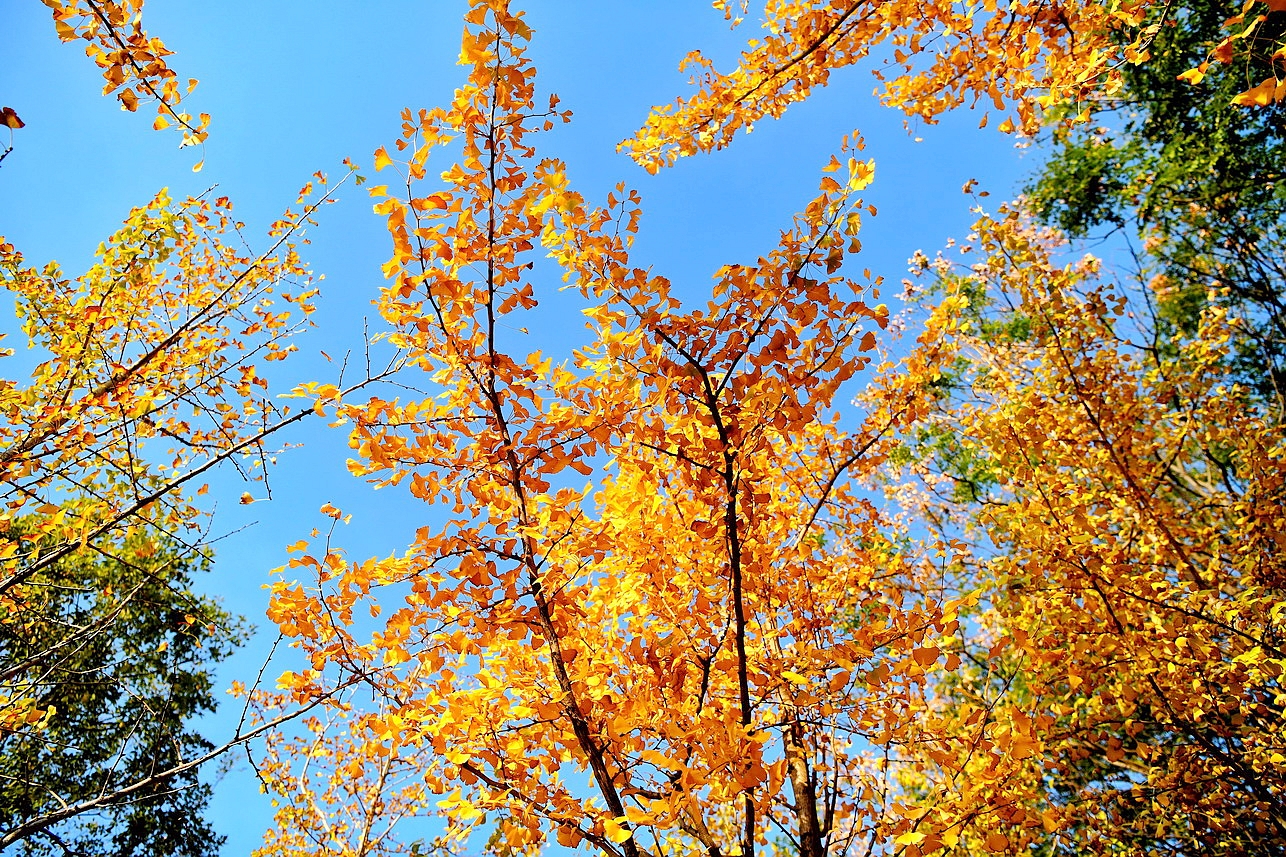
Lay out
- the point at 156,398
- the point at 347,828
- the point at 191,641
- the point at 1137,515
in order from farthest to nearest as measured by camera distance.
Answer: the point at 191,641 < the point at 347,828 < the point at 1137,515 < the point at 156,398

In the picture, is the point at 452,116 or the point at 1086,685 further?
the point at 1086,685

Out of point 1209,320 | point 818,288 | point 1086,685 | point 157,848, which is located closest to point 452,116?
point 818,288

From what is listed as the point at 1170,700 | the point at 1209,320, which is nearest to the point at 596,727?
the point at 1170,700

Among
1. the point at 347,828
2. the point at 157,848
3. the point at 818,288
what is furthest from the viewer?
the point at 157,848

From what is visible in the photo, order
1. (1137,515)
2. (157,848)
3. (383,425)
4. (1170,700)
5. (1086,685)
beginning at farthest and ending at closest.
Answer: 1. (157,848)
2. (1137,515)
3. (1170,700)
4. (1086,685)
5. (383,425)

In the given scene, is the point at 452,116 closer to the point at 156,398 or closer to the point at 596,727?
the point at 596,727

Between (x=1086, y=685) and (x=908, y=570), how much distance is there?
79 cm

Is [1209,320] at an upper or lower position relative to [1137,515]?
upper

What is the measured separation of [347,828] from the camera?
23.4 ft

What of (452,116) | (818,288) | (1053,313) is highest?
(1053,313)

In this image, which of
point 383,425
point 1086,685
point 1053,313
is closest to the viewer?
point 383,425

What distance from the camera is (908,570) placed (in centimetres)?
283

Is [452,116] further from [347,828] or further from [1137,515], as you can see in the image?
[347,828]

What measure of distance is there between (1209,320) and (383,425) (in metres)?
5.08
